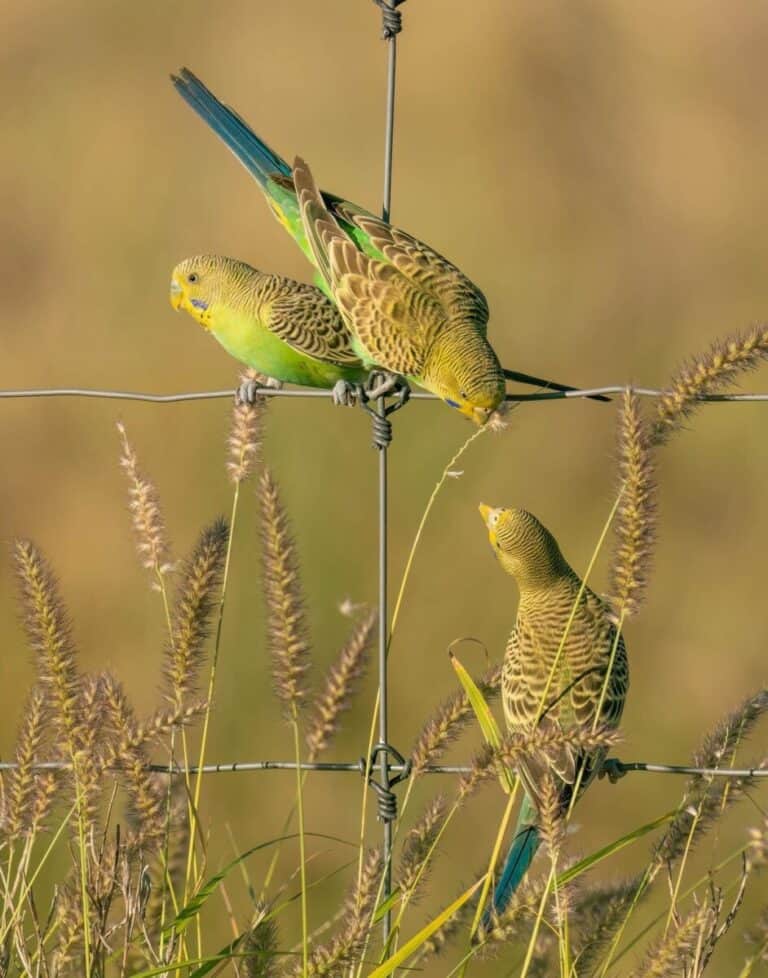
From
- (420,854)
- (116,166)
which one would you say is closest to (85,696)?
(420,854)

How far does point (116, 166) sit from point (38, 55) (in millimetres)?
847

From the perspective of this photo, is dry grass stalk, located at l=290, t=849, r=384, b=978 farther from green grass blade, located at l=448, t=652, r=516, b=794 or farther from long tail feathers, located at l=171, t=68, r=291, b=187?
long tail feathers, located at l=171, t=68, r=291, b=187

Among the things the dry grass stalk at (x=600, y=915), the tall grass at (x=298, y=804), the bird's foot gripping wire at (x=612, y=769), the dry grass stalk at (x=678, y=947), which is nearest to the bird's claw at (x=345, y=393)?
the tall grass at (x=298, y=804)

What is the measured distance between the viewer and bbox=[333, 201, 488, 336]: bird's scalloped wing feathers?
3.10m

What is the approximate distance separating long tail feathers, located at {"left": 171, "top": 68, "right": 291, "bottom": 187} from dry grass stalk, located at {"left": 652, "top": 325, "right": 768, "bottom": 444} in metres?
1.31

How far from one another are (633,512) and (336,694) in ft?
1.57

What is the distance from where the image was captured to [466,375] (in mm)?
2939

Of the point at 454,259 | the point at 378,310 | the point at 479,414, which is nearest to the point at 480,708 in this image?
the point at 479,414

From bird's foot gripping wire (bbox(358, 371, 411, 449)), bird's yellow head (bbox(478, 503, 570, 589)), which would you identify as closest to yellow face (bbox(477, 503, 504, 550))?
bird's yellow head (bbox(478, 503, 570, 589))

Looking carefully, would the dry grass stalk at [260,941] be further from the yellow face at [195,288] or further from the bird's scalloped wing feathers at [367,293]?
the yellow face at [195,288]

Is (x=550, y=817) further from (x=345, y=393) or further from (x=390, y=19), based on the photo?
(x=390, y=19)

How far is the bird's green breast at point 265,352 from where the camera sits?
10.4 feet

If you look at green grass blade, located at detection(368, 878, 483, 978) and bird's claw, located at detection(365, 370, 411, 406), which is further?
bird's claw, located at detection(365, 370, 411, 406)

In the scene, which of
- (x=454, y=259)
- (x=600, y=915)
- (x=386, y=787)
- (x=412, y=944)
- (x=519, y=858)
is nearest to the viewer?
(x=412, y=944)
